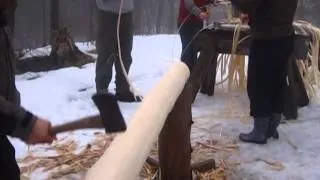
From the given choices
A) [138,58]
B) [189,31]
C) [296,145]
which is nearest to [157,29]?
[138,58]

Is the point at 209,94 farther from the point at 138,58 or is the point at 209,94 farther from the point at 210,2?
the point at 138,58

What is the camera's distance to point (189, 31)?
663cm

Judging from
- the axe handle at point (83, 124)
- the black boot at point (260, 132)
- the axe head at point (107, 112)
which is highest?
the axe head at point (107, 112)

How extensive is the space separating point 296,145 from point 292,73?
1261 mm

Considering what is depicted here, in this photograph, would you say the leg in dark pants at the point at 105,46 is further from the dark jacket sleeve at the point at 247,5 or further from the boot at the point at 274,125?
the boot at the point at 274,125

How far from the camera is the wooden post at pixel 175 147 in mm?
3660

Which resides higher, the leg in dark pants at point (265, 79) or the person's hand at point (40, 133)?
the person's hand at point (40, 133)

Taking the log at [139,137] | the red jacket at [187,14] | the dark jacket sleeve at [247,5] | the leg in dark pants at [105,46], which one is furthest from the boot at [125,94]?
the log at [139,137]

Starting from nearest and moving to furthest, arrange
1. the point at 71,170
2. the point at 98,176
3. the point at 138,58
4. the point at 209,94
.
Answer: the point at 98,176
the point at 71,170
the point at 209,94
the point at 138,58

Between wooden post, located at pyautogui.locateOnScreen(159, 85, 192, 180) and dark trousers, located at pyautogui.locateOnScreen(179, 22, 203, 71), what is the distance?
2779mm

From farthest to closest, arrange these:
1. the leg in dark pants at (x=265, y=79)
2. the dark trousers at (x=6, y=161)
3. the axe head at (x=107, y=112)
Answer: the leg in dark pants at (x=265, y=79) → the dark trousers at (x=6, y=161) → the axe head at (x=107, y=112)

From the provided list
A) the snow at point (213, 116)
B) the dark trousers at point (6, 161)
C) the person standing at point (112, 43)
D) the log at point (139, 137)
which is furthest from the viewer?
the person standing at point (112, 43)

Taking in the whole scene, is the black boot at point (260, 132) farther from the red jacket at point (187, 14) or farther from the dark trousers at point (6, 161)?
the dark trousers at point (6, 161)

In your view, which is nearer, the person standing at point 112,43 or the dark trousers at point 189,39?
the person standing at point 112,43
